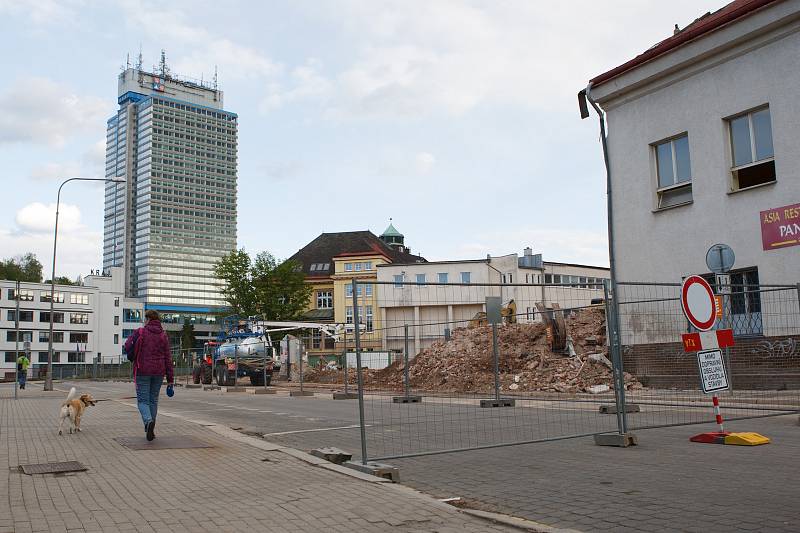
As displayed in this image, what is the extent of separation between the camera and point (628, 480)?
22.8ft

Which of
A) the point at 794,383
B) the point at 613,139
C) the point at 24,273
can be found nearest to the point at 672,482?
the point at 794,383

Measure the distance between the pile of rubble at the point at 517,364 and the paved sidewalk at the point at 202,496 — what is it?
984cm

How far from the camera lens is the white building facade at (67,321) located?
98625 millimetres

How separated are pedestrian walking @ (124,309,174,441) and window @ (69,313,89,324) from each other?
4058 inches

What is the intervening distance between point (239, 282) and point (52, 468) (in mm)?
62267

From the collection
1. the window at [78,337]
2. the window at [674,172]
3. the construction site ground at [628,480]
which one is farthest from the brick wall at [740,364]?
the window at [78,337]

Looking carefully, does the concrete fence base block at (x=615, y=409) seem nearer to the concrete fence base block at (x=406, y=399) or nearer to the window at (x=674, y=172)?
the concrete fence base block at (x=406, y=399)

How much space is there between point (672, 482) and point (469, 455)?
277cm

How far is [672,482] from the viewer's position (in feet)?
22.3

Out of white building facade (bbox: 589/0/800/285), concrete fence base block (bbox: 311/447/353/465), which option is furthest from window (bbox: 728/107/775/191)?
concrete fence base block (bbox: 311/447/353/465)

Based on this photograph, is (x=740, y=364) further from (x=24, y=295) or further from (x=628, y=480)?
(x=24, y=295)

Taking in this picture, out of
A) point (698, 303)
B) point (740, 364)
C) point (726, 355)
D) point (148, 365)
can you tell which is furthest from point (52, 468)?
point (740, 364)

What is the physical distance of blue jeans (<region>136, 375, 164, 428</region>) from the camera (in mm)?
10320

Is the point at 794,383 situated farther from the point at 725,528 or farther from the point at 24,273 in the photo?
the point at 24,273
